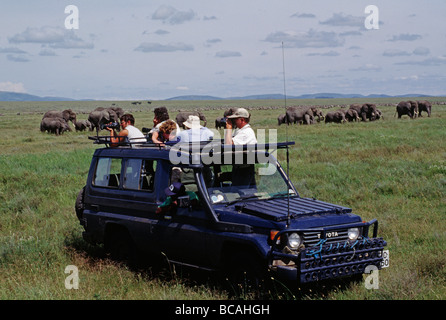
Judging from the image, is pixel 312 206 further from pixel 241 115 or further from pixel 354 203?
pixel 354 203

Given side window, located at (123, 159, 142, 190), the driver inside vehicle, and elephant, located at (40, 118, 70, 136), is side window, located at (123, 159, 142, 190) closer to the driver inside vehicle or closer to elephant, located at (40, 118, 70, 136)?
the driver inside vehicle

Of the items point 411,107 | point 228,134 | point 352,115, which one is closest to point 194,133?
point 228,134

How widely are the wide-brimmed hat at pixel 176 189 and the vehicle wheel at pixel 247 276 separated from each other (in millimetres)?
1074

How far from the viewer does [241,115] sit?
798cm

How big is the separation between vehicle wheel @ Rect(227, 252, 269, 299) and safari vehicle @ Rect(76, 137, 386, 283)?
0.04 feet

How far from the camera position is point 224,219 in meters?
6.85

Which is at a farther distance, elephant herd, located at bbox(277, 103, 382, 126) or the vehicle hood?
elephant herd, located at bbox(277, 103, 382, 126)

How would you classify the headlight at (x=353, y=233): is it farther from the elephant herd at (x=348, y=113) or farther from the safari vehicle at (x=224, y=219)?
the elephant herd at (x=348, y=113)

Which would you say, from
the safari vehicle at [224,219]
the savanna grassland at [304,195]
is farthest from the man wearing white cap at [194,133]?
the savanna grassland at [304,195]

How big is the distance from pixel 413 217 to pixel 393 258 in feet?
9.31

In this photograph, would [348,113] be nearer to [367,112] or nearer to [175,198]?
[367,112]

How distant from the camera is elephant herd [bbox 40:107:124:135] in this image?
42781 millimetres

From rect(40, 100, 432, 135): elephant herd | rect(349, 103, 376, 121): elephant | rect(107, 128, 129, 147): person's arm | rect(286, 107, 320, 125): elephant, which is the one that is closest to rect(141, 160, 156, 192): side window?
rect(107, 128, 129, 147): person's arm

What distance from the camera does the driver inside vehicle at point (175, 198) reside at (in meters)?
7.22
